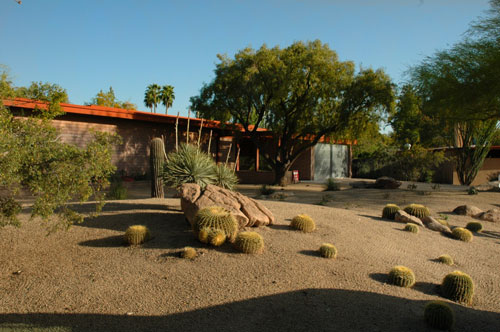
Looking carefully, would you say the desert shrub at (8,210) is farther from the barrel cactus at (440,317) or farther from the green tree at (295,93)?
the green tree at (295,93)

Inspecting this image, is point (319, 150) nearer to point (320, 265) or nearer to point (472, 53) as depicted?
point (472, 53)

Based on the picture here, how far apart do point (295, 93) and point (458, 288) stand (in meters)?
16.1

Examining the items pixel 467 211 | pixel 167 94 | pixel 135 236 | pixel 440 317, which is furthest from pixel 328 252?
pixel 167 94

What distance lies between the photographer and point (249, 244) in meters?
6.68

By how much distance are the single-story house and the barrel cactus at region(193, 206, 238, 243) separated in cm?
477

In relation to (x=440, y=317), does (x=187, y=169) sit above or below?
above

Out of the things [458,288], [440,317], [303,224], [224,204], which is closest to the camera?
[440,317]

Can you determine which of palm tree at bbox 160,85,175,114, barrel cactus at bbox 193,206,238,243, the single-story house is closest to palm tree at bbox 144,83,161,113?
palm tree at bbox 160,85,175,114

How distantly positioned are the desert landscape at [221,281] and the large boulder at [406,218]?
1370 millimetres

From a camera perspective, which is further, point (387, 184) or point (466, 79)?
point (387, 184)

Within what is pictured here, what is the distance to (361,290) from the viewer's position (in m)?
5.78

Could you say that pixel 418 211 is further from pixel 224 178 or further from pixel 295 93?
pixel 295 93

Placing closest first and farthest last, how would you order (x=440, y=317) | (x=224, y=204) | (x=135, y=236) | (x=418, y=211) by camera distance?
(x=440, y=317), (x=135, y=236), (x=224, y=204), (x=418, y=211)

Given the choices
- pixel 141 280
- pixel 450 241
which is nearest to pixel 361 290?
pixel 141 280
